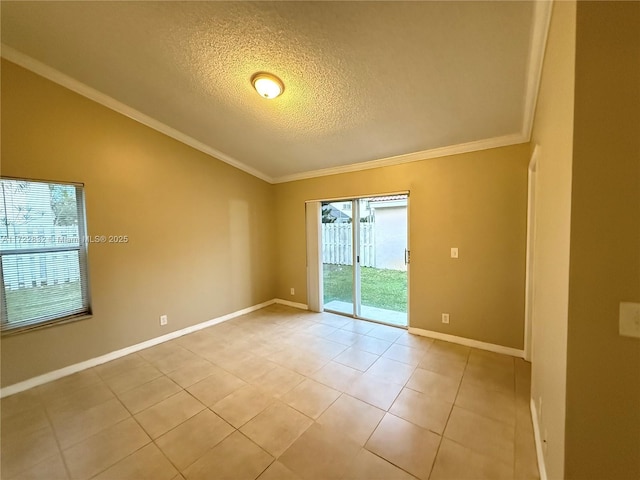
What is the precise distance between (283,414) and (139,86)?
3267 mm

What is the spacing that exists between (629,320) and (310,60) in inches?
88.9

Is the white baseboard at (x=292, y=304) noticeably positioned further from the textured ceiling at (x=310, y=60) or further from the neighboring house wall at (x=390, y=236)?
the textured ceiling at (x=310, y=60)

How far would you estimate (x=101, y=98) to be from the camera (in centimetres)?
271

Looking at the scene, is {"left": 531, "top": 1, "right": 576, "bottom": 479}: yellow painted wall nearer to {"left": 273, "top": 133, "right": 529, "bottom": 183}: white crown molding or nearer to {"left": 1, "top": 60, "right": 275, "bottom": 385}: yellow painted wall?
{"left": 273, "top": 133, "right": 529, "bottom": 183}: white crown molding

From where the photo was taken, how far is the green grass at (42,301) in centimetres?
236

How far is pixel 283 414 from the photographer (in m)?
1.99

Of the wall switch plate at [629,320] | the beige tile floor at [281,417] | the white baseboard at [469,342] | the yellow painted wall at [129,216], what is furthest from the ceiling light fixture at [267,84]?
the white baseboard at [469,342]

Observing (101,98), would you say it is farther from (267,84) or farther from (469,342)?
(469,342)

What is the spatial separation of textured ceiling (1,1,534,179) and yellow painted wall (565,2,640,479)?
85 cm

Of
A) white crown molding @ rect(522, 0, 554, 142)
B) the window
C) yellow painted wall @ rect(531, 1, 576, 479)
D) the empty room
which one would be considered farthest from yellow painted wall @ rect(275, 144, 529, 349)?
the window

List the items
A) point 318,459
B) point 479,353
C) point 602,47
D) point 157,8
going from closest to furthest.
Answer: point 602,47 → point 318,459 → point 157,8 → point 479,353

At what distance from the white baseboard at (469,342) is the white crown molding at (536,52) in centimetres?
233

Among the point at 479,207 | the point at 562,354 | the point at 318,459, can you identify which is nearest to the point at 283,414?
the point at 318,459

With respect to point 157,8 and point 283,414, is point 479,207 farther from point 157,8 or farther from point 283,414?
point 157,8
